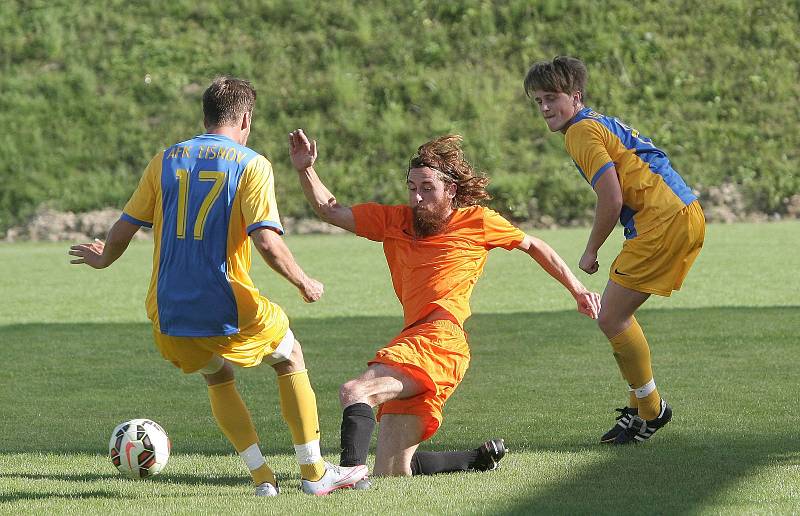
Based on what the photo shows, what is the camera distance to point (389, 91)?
29.5m

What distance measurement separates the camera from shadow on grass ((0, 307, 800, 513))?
5.88 meters

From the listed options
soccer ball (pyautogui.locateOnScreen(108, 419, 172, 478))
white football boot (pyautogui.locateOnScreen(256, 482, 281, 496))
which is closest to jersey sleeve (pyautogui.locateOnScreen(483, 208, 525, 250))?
white football boot (pyautogui.locateOnScreen(256, 482, 281, 496))

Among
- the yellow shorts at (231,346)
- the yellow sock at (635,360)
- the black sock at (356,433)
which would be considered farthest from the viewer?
the yellow sock at (635,360)

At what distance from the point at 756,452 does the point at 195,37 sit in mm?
26201

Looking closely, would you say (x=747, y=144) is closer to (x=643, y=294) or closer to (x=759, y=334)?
(x=759, y=334)

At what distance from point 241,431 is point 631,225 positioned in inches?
95.6

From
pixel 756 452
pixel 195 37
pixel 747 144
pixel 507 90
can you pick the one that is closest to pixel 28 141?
pixel 195 37

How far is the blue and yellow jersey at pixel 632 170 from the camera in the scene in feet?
22.1

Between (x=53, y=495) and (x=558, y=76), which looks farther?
(x=558, y=76)

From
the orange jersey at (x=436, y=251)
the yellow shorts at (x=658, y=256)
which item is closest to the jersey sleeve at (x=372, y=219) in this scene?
the orange jersey at (x=436, y=251)

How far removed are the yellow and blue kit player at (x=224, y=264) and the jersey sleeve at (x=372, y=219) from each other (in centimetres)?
89

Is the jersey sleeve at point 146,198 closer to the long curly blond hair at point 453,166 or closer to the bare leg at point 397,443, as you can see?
the long curly blond hair at point 453,166

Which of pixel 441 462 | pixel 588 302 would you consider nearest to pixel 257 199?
pixel 441 462

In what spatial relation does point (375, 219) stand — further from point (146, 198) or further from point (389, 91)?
point (389, 91)
